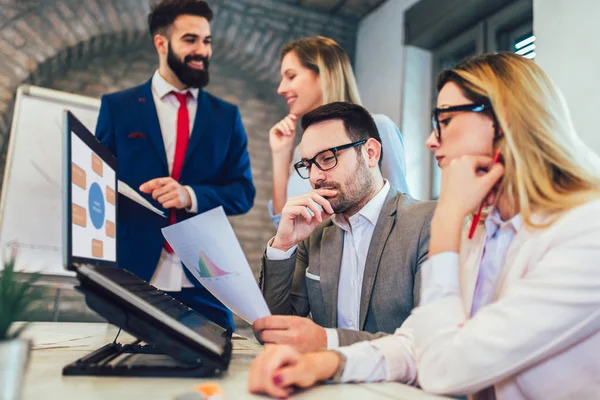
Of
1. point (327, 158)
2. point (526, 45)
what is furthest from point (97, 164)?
point (526, 45)

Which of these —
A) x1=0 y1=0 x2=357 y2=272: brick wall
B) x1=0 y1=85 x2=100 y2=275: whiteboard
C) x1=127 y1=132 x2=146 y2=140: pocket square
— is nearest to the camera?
x1=127 y1=132 x2=146 y2=140: pocket square

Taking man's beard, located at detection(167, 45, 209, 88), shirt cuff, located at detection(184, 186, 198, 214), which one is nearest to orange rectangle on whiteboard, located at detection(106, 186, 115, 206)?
shirt cuff, located at detection(184, 186, 198, 214)

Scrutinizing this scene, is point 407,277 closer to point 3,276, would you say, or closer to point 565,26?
point 3,276

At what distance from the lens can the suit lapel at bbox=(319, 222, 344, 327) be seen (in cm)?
137

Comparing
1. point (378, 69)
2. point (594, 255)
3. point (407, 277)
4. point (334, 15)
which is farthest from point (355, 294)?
point (334, 15)

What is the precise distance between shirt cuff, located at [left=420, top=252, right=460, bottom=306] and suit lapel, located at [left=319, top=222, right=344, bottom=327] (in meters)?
0.57

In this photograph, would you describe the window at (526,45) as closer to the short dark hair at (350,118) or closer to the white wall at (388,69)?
the white wall at (388,69)

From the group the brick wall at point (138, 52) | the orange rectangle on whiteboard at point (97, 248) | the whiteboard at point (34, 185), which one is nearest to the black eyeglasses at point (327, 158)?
the orange rectangle on whiteboard at point (97, 248)

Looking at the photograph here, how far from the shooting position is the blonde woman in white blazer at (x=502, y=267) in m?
0.71

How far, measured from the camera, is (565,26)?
237cm

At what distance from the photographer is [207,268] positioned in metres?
0.97

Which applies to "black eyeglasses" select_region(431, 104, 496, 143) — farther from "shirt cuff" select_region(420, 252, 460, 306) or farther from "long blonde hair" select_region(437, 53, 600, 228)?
"shirt cuff" select_region(420, 252, 460, 306)

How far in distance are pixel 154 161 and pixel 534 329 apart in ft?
5.27

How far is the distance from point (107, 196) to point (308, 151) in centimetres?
68
